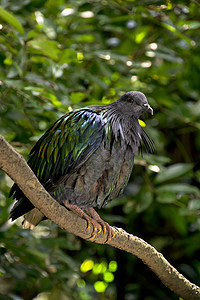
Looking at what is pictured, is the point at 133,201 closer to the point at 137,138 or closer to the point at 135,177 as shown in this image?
the point at 135,177

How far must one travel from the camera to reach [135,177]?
3.79 meters

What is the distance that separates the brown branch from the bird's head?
44 cm

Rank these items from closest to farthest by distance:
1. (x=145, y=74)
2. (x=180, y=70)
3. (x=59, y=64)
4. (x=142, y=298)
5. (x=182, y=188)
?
(x=59, y=64) < (x=182, y=188) < (x=145, y=74) < (x=180, y=70) < (x=142, y=298)

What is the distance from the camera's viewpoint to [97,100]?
2607 millimetres

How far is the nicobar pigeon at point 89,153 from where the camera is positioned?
5.25ft

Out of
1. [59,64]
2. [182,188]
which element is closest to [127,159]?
[59,64]

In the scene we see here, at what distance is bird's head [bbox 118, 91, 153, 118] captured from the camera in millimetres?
1605

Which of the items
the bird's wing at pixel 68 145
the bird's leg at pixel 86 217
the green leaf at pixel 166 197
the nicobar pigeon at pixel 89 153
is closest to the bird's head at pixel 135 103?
the nicobar pigeon at pixel 89 153

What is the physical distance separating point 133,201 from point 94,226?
1.58 m

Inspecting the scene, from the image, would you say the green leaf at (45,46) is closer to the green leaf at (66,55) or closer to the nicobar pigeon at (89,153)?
the green leaf at (66,55)

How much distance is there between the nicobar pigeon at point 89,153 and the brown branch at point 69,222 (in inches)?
2.6

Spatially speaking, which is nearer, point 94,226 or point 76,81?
point 94,226

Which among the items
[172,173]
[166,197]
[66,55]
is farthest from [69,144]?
[172,173]

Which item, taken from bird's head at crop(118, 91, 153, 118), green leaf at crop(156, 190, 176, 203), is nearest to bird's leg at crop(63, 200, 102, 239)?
bird's head at crop(118, 91, 153, 118)
